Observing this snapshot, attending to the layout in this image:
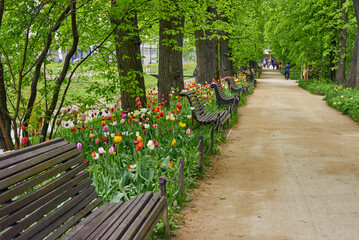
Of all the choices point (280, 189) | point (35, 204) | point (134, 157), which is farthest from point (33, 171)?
point (280, 189)

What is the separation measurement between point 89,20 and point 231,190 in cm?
326

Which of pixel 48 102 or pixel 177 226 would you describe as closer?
pixel 177 226

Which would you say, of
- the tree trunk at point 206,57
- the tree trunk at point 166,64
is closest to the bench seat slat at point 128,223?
the tree trunk at point 166,64

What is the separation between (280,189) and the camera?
217 inches

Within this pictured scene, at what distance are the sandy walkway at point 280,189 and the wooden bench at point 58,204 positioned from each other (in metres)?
0.84

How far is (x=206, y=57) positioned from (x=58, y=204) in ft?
53.1

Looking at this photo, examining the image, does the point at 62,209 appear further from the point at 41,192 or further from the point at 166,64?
the point at 166,64

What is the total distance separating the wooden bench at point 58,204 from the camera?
2486 millimetres

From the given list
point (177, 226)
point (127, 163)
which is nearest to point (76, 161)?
point (177, 226)

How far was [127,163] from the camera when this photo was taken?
561 cm

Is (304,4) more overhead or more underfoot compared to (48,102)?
more overhead

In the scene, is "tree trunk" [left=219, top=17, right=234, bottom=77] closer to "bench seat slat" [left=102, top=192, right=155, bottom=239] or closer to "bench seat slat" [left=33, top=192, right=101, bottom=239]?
"bench seat slat" [left=102, top=192, right=155, bottom=239]

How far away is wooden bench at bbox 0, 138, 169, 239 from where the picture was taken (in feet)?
8.16

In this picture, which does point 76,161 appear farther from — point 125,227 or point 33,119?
point 33,119
